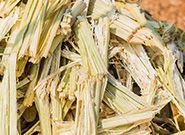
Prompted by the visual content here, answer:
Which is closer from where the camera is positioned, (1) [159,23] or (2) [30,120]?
(2) [30,120]

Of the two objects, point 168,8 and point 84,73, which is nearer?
point 84,73

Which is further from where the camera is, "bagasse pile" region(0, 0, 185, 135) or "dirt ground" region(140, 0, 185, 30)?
"dirt ground" region(140, 0, 185, 30)

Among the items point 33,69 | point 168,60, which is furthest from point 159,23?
point 33,69

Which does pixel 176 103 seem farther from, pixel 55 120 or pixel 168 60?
pixel 55 120

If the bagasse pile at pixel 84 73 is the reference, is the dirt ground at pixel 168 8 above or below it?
above

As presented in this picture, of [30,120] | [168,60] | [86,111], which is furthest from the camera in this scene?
[168,60]

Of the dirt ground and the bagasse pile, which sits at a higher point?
the dirt ground

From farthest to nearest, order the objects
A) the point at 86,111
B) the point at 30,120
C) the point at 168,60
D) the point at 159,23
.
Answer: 1. the point at 159,23
2. the point at 168,60
3. the point at 30,120
4. the point at 86,111

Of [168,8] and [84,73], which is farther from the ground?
[168,8]
